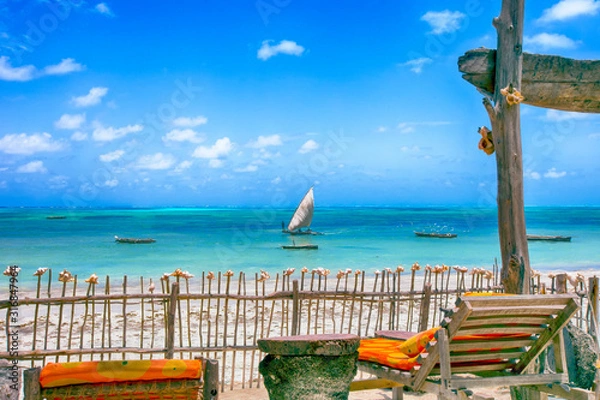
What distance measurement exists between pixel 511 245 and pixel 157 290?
12950 mm

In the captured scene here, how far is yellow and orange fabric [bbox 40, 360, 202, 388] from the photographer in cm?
263

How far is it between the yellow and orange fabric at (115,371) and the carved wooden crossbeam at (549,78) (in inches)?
119

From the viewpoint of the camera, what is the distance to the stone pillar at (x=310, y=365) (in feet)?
9.01

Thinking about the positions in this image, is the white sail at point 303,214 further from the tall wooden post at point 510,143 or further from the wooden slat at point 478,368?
the wooden slat at point 478,368

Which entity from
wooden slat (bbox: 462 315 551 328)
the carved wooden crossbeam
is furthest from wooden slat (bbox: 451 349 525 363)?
the carved wooden crossbeam

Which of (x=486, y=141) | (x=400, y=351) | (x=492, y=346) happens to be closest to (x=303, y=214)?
(x=486, y=141)

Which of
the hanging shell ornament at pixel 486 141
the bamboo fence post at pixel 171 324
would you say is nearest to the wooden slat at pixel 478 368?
the hanging shell ornament at pixel 486 141

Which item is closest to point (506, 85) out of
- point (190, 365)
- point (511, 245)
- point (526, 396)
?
point (511, 245)

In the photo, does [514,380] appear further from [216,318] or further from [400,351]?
[216,318]

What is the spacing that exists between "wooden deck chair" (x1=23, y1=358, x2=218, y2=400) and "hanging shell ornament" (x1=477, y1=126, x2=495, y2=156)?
9.28 feet

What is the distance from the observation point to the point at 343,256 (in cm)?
2873

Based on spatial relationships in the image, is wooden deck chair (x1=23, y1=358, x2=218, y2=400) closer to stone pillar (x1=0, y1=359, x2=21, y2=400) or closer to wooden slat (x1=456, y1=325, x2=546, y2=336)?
stone pillar (x1=0, y1=359, x2=21, y2=400)

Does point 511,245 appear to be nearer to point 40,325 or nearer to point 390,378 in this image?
point 390,378

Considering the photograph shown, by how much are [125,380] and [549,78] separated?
3.60m
